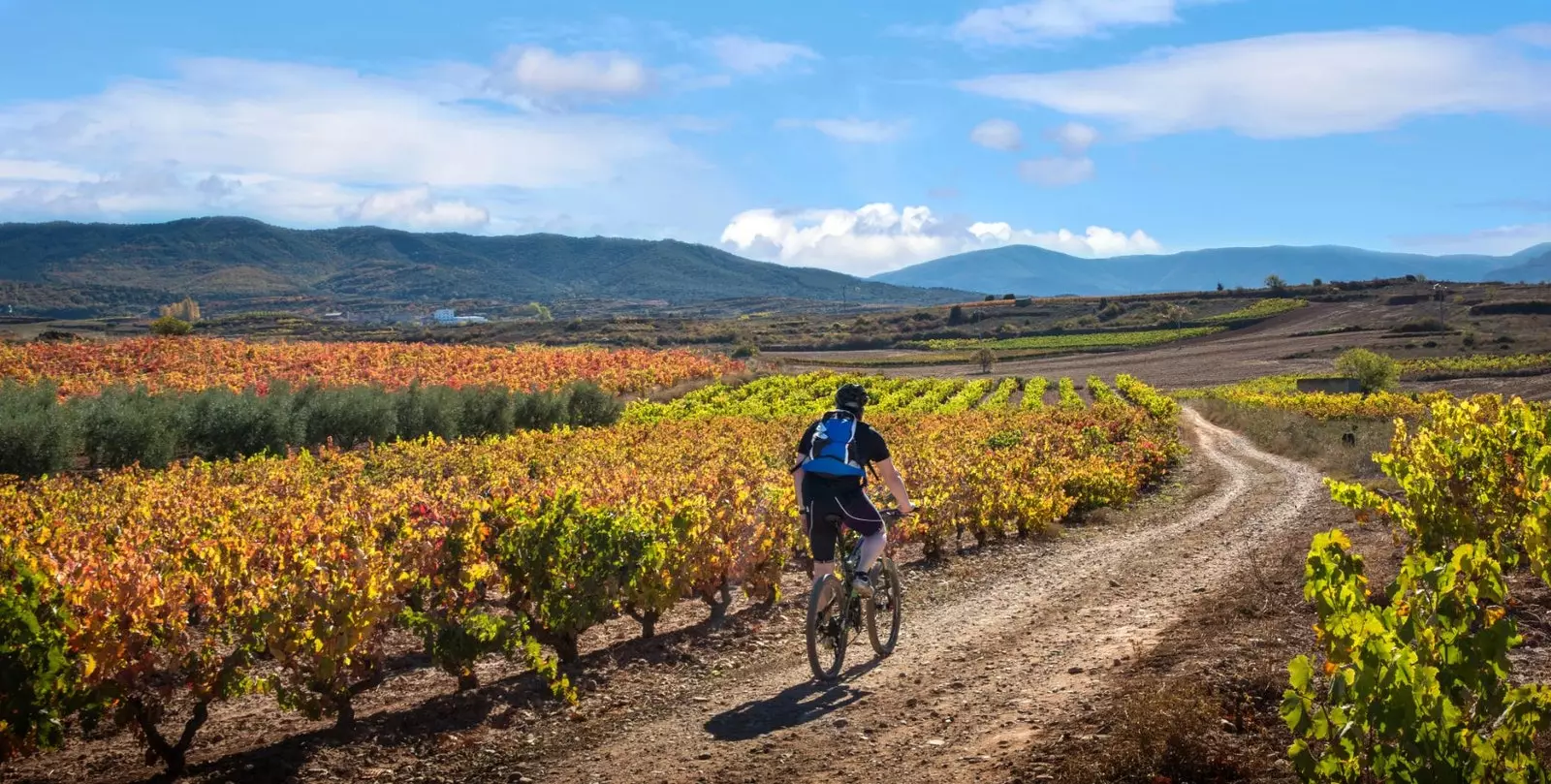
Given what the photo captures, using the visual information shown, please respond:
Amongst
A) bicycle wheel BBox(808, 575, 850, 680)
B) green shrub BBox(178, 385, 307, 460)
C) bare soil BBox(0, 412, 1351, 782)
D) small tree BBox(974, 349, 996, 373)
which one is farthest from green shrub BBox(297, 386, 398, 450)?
small tree BBox(974, 349, 996, 373)

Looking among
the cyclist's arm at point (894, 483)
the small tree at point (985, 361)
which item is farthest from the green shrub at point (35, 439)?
Answer: the small tree at point (985, 361)

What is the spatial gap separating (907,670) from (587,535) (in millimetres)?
3012

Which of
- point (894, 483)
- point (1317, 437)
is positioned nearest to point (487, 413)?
point (1317, 437)

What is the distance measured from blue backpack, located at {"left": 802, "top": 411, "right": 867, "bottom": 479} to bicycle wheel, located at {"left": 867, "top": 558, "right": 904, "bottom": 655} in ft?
3.91

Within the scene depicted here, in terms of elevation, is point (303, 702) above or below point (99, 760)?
above

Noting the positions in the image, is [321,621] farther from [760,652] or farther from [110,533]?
[110,533]

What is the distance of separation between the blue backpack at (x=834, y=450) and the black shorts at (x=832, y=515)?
193 millimetres

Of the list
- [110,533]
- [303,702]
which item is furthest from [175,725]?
[110,533]

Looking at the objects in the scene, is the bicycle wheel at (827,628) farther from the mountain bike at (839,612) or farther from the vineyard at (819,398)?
the vineyard at (819,398)

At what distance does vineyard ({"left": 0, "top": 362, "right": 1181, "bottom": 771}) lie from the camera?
6562 mm

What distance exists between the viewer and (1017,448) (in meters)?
22.0

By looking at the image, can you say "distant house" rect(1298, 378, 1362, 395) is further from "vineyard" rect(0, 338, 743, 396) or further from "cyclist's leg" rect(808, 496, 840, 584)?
"cyclist's leg" rect(808, 496, 840, 584)

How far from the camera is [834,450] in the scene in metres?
8.21

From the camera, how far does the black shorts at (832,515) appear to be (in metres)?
8.27
